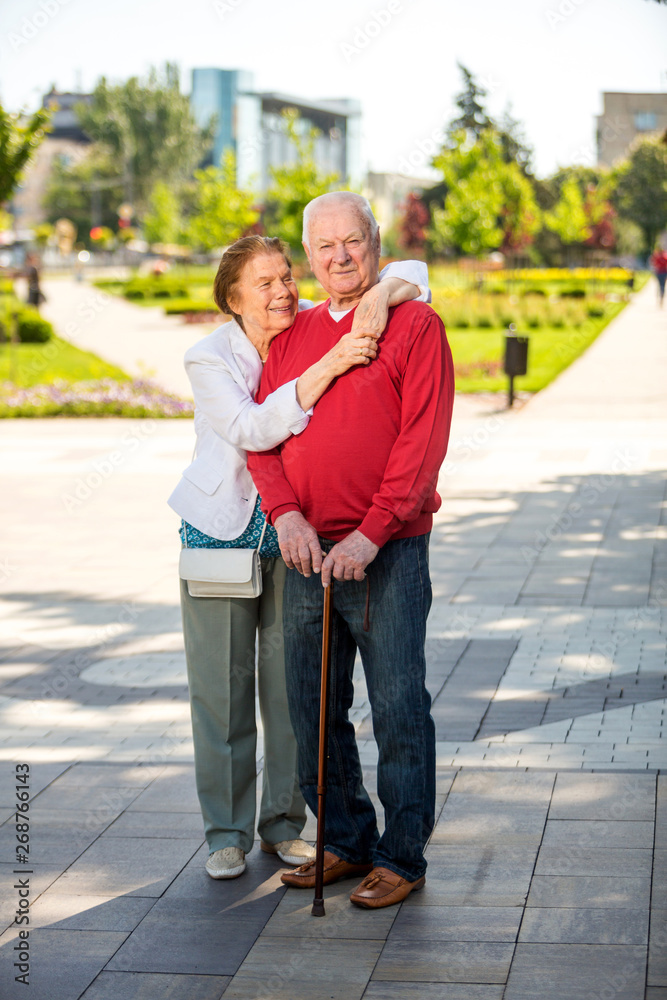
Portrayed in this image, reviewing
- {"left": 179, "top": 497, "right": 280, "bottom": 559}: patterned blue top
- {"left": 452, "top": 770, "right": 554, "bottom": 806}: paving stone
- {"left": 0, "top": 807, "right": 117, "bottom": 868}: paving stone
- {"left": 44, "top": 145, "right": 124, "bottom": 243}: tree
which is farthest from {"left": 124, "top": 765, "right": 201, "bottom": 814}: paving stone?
{"left": 44, "top": 145, "right": 124, "bottom": 243}: tree

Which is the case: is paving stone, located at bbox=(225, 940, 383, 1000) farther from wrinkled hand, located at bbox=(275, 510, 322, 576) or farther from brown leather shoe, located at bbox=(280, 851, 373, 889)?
wrinkled hand, located at bbox=(275, 510, 322, 576)

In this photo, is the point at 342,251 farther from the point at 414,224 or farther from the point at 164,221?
the point at 414,224

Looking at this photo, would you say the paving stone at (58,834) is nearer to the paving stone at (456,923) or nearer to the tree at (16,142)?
the paving stone at (456,923)

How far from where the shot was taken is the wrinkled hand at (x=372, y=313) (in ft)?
9.99

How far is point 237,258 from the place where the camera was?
331 centimetres

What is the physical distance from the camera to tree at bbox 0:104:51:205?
19.3 metres

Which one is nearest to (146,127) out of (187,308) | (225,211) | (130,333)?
(225,211)

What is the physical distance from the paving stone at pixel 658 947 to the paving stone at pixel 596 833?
14.0 inches

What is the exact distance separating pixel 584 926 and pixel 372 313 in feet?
5.79

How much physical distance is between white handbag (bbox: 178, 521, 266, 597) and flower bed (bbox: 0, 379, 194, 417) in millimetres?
12358

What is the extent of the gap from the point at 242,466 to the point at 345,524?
391mm

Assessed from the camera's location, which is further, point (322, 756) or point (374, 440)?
A: point (322, 756)

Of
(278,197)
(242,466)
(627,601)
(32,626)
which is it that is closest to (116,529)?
(32,626)

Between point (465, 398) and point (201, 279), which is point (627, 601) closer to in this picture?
point (465, 398)
